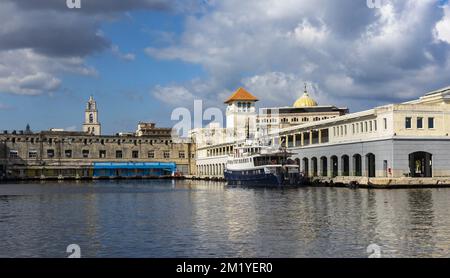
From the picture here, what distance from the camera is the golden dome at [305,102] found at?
160038 millimetres

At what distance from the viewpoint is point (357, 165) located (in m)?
86.4

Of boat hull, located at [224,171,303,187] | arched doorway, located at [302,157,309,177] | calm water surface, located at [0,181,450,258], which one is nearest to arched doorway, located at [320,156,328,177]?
arched doorway, located at [302,157,309,177]

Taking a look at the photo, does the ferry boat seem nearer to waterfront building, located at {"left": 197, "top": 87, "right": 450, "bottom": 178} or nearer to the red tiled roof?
waterfront building, located at {"left": 197, "top": 87, "right": 450, "bottom": 178}

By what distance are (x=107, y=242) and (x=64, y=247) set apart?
2.31 meters

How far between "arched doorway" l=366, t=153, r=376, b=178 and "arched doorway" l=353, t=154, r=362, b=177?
2851 mm

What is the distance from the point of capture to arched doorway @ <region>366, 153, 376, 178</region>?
80469mm

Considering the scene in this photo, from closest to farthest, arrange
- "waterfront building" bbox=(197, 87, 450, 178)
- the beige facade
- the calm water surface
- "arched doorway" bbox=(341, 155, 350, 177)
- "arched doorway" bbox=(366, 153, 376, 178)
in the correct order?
the calm water surface → "waterfront building" bbox=(197, 87, 450, 178) → "arched doorway" bbox=(366, 153, 376, 178) → "arched doorway" bbox=(341, 155, 350, 177) → the beige facade

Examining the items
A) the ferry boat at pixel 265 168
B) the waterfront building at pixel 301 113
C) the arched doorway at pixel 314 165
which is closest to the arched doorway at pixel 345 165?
the ferry boat at pixel 265 168

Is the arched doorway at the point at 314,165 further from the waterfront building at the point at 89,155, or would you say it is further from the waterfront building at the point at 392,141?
the waterfront building at the point at 89,155

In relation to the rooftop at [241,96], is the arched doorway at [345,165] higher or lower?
lower

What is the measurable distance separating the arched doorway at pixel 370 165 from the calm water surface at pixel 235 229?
93.1 feet

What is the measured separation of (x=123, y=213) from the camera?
45.6m

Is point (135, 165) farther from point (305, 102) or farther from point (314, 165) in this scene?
point (314, 165)

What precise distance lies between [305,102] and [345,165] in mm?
71030
